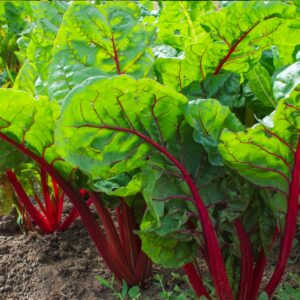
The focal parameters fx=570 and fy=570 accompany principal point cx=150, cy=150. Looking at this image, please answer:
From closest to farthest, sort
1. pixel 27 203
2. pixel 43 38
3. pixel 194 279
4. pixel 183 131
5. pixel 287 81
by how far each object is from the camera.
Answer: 1. pixel 287 81
2. pixel 183 131
3. pixel 194 279
4. pixel 43 38
5. pixel 27 203

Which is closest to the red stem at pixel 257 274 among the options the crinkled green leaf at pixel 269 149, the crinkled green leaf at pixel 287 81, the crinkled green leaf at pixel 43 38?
the crinkled green leaf at pixel 269 149

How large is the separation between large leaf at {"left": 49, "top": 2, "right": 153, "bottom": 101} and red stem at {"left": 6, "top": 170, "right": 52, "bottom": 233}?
557 millimetres

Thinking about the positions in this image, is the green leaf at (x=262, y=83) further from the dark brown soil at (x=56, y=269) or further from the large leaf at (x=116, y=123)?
the dark brown soil at (x=56, y=269)

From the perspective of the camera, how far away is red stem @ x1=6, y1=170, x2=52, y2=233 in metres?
1.93

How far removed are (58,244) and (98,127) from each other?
36.3 inches

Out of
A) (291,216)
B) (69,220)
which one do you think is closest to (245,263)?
(291,216)

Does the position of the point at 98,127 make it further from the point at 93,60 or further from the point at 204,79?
the point at 204,79

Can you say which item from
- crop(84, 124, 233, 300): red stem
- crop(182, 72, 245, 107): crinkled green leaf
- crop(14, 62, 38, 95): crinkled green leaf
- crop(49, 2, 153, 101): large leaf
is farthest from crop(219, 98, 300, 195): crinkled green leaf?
crop(14, 62, 38, 95): crinkled green leaf

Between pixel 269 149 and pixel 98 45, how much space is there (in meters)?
0.49

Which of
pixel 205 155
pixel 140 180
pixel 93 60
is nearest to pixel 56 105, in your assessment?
pixel 93 60

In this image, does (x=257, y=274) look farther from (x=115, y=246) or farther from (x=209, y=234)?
(x=115, y=246)

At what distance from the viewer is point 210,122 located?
4.23ft

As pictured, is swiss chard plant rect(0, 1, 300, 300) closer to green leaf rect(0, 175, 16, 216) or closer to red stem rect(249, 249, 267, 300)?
red stem rect(249, 249, 267, 300)

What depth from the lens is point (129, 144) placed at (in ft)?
4.26
